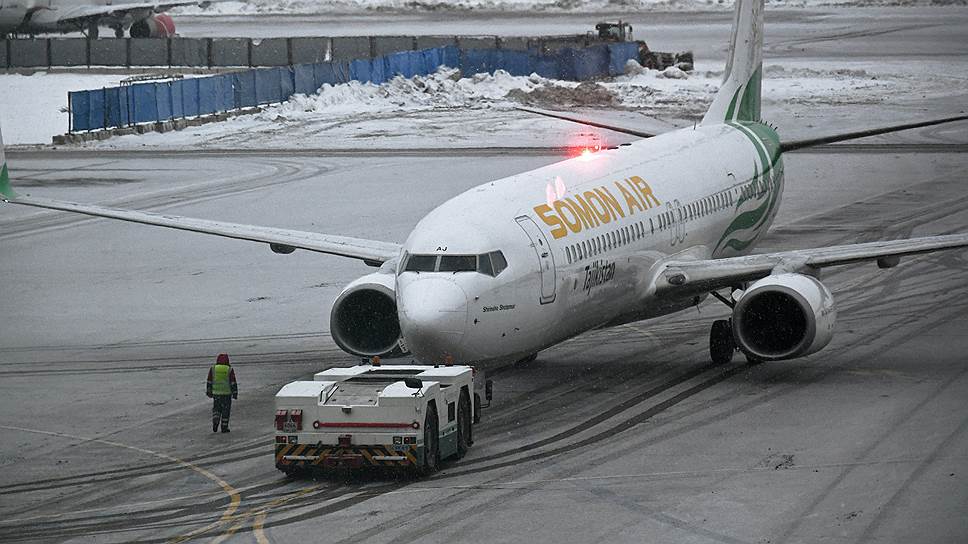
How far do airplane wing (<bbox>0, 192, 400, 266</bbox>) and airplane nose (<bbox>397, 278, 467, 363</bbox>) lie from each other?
23.6 ft

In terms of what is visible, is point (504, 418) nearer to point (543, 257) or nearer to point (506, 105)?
point (543, 257)

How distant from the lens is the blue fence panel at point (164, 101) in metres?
83.4

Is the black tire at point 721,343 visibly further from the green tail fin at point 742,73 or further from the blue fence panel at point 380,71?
the blue fence panel at point 380,71

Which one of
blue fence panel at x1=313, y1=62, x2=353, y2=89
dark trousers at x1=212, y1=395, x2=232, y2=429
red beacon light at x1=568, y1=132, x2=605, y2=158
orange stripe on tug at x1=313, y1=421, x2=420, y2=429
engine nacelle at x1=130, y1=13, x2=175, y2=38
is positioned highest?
engine nacelle at x1=130, y1=13, x2=175, y2=38

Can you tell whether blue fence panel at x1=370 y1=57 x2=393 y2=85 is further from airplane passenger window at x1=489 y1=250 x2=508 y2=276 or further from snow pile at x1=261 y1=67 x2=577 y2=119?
airplane passenger window at x1=489 y1=250 x2=508 y2=276

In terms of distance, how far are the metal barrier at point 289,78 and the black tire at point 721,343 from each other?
54207mm

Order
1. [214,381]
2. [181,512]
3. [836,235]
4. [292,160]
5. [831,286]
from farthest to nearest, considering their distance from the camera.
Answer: [292,160] < [836,235] < [831,286] < [214,381] < [181,512]

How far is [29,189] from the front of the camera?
6275 centimetres

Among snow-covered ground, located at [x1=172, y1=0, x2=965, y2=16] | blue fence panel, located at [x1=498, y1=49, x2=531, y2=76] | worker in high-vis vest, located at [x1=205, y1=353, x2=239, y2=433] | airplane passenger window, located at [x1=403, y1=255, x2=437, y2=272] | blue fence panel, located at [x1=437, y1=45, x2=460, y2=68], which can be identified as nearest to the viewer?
airplane passenger window, located at [x1=403, y1=255, x2=437, y2=272]

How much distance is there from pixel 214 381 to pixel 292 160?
46301mm

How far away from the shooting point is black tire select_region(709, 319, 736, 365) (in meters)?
33.3

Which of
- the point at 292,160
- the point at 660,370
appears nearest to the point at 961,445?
the point at 660,370

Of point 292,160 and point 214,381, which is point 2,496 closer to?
point 214,381

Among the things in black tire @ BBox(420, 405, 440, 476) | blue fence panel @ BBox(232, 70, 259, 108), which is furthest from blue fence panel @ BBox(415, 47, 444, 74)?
black tire @ BBox(420, 405, 440, 476)
